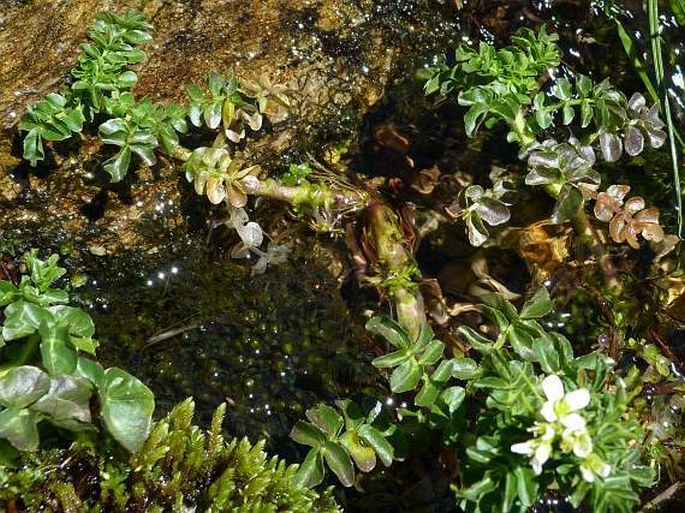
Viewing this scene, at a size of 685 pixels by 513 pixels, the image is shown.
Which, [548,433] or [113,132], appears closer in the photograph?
[548,433]

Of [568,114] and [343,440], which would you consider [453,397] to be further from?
[568,114]

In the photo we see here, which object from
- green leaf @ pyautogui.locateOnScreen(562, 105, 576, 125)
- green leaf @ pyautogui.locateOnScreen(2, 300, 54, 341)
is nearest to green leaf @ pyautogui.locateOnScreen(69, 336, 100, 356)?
green leaf @ pyautogui.locateOnScreen(2, 300, 54, 341)

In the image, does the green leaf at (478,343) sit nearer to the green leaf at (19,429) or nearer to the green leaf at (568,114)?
the green leaf at (568,114)

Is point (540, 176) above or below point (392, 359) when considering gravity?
above

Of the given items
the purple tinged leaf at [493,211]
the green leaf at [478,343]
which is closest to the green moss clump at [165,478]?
the green leaf at [478,343]

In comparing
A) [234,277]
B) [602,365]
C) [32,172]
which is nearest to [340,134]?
[234,277]

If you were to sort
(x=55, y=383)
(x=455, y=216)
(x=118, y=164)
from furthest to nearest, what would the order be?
(x=455, y=216) → (x=118, y=164) → (x=55, y=383)

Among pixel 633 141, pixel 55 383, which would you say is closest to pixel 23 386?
pixel 55 383
